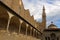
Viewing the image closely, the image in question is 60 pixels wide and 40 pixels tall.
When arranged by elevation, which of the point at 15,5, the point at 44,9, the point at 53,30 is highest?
the point at 44,9

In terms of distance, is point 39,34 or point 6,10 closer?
point 6,10

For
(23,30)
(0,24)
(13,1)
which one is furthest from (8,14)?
(13,1)

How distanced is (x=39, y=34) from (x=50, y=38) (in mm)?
5323

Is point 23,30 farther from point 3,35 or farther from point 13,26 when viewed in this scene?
point 3,35

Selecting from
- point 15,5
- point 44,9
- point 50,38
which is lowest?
point 50,38

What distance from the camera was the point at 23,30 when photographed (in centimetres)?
2302

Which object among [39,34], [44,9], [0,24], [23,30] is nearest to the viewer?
[0,24]

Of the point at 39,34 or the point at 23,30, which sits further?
the point at 39,34

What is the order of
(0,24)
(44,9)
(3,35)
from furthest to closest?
1. (44,9)
2. (0,24)
3. (3,35)

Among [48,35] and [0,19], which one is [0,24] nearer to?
[0,19]

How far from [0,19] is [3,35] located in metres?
3.51

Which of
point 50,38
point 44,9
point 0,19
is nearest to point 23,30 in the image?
point 0,19

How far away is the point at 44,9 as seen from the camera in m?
65.1

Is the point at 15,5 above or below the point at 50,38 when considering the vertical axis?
above
